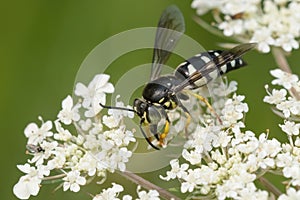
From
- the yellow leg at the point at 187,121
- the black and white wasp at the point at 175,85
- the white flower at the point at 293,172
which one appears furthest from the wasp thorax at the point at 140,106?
the white flower at the point at 293,172

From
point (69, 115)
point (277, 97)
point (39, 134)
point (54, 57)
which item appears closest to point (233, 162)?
point (277, 97)

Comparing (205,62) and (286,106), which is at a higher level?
(205,62)

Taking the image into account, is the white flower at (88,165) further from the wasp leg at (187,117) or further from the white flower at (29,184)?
the wasp leg at (187,117)

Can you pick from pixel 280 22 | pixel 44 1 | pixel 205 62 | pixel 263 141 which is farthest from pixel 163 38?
pixel 44 1

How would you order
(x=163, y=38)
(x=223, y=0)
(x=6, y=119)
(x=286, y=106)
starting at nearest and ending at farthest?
(x=286, y=106) < (x=163, y=38) < (x=223, y=0) < (x=6, y=119)

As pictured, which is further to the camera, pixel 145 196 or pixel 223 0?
pixel 223 0

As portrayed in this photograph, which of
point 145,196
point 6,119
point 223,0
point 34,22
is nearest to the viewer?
point 145,196

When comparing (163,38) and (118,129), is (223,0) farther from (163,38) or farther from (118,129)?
(118,129)

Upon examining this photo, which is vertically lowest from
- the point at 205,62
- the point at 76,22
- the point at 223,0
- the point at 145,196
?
the point at 145,196
